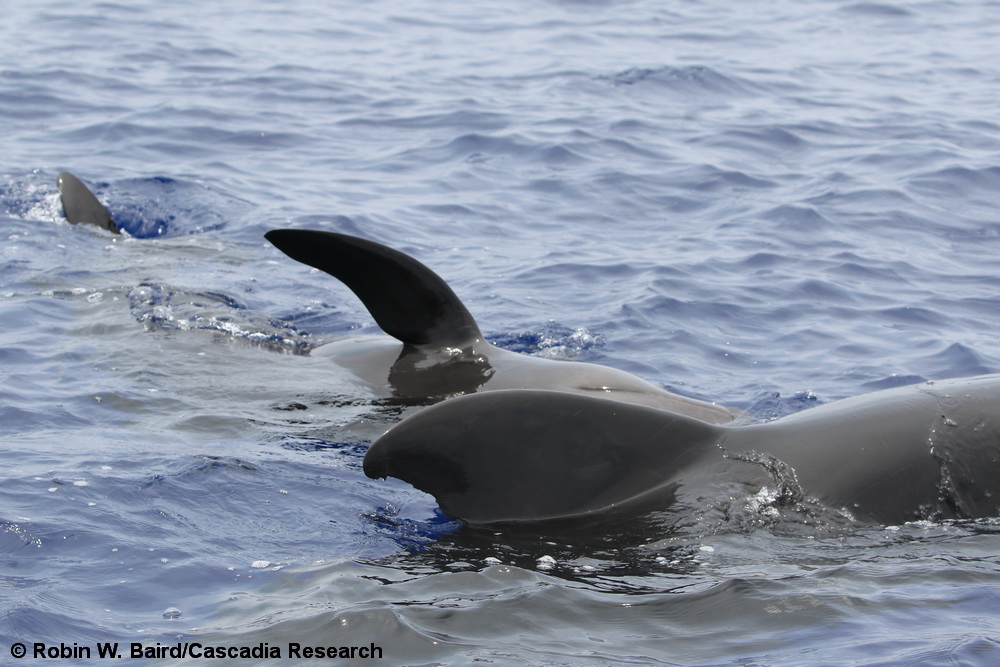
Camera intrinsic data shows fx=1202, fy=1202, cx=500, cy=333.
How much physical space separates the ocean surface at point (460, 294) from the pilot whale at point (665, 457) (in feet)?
0.48

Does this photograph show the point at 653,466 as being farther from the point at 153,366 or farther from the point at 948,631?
the point at 153,366

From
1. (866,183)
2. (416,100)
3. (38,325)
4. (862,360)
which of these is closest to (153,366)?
(38,325)

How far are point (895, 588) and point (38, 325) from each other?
6.83m

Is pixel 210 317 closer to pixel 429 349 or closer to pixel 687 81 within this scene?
pixel 429 349

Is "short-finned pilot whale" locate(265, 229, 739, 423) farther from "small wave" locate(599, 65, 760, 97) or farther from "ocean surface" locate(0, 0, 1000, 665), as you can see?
"small wave" locate(599, 65, 760, 97)

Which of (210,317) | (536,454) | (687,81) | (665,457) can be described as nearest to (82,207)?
(210,317)

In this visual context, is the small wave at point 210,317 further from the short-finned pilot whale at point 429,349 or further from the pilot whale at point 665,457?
the pilot whale at point 665,457

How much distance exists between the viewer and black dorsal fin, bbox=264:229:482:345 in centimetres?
732

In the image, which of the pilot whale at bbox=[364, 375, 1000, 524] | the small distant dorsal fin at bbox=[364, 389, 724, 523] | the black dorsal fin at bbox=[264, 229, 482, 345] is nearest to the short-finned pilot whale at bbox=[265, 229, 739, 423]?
the black dorsal fin at bbox=[264, 229, 482, 345]

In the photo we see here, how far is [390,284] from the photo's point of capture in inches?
299

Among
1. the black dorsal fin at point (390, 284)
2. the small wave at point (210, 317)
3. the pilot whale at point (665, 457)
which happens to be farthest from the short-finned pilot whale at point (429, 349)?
the pilot whale at point (665, 457)

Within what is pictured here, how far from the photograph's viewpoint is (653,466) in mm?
5027

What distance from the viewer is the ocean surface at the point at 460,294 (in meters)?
4.55

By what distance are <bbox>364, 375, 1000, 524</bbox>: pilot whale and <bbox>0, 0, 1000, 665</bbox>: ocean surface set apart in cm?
15
